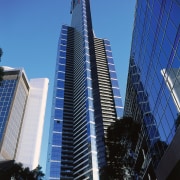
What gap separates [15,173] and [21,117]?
412 feet

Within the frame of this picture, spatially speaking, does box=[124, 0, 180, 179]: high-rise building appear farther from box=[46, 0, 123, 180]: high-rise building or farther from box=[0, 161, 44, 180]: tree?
box=[46, 0, 123, 180]: high-rise building

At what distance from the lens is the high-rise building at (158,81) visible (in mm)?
21734

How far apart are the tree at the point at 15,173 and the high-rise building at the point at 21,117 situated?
81297 mm

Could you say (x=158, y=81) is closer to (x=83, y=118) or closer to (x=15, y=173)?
(x=15, y=173)

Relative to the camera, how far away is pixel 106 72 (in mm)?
192625

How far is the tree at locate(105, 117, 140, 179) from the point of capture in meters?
31.1

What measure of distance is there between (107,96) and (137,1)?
14040 cm

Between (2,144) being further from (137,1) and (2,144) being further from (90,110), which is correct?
(137,1)

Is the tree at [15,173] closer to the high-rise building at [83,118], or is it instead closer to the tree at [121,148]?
the tree at [121,148]

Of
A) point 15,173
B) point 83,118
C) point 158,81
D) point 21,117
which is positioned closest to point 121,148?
point 158,81

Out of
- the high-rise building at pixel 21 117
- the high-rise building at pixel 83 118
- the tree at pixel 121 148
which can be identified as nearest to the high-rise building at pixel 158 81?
the tree at pixel 121 148

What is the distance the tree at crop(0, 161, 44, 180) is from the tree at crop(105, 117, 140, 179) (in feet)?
35.4

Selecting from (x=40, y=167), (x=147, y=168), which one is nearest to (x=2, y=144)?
(x=40, y=167)

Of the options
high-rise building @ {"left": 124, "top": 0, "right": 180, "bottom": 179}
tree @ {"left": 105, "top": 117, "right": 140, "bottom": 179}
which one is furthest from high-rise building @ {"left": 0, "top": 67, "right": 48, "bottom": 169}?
high-rise building @ {"left": 124, "top": 0, "right": 180, "bottom": 179}
